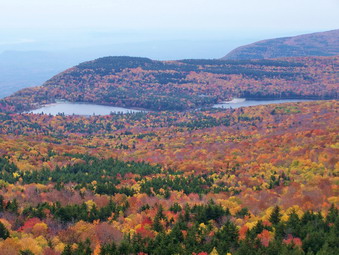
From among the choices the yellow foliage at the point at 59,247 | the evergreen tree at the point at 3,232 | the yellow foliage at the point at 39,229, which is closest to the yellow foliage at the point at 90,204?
the yellow foliage at the point at 39,229

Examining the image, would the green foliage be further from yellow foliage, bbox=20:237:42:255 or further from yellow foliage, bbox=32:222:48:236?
yellow foliage, bbox=32:222:48:236

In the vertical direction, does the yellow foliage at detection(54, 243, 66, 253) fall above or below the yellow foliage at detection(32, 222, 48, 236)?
below

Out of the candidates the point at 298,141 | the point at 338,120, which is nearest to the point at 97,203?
the point at 298,141

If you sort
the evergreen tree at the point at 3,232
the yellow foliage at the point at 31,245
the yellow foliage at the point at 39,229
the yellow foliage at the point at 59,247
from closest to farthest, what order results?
1. the yellow foliage at the point at 31,245
2. the yellow foliage at the point at 59,247
3. the evergreen tree at the point at 3,232
4. the yellow foliage at the point at 39,229

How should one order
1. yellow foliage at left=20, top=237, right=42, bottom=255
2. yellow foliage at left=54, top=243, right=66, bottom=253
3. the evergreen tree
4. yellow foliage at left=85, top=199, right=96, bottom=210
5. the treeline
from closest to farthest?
1. the treeline
2. yellow foliage at left=20, top=237, right=42, bottom=255
3. yellow foliage at left=54, top=243, right=66, bottom=253
4. the evergreen tree
5. yellow foliage at left=85, top=199, right=96, bottom=210

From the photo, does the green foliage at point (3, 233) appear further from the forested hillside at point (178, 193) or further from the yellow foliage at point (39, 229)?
the yellow foliage at point (39, 229)

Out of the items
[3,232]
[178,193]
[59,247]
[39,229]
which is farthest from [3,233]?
[178,193]

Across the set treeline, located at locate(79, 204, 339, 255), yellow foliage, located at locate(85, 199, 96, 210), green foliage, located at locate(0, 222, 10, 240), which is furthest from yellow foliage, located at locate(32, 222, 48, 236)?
yellow foliage, located at locate(85, 199, 96, 210)

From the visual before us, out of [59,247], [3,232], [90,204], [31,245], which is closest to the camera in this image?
[31,245]

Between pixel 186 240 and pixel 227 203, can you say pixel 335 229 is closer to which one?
pixel 186 240

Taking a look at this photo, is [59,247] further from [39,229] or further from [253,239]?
[253,239]
